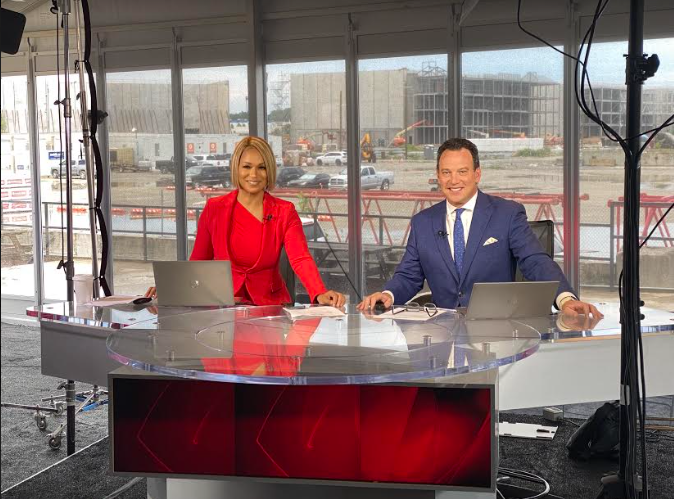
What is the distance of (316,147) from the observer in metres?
7.67

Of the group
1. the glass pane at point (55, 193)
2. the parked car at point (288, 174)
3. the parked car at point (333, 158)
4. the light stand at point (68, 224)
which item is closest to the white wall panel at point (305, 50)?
the parked car at point (333, 158)

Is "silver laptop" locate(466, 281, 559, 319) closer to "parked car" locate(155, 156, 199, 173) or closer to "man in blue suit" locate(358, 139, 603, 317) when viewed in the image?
"man in blue suit" locate(358, 139, 603, 317)

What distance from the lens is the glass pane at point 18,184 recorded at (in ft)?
29.4

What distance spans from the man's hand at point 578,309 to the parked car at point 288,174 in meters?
4.89

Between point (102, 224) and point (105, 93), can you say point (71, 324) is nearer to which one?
point (102, 224)

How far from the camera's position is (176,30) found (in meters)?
8.19

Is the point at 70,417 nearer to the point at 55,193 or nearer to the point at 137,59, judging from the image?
the point at 137,59

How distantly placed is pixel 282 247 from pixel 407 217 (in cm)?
345

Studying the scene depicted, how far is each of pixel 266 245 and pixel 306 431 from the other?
6.15 ft

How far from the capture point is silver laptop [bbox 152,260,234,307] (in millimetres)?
3277

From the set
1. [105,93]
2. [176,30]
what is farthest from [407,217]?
[105,93]

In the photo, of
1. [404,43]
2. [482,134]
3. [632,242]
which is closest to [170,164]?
[404,43]

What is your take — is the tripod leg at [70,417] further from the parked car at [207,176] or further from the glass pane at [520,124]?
the parked car at [207,176]

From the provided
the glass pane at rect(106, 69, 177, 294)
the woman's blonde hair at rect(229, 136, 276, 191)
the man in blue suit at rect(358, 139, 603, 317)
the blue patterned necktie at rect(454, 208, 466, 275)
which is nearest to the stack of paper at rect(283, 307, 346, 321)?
the man in blue suit at rect(358, 139, 603, 317)
